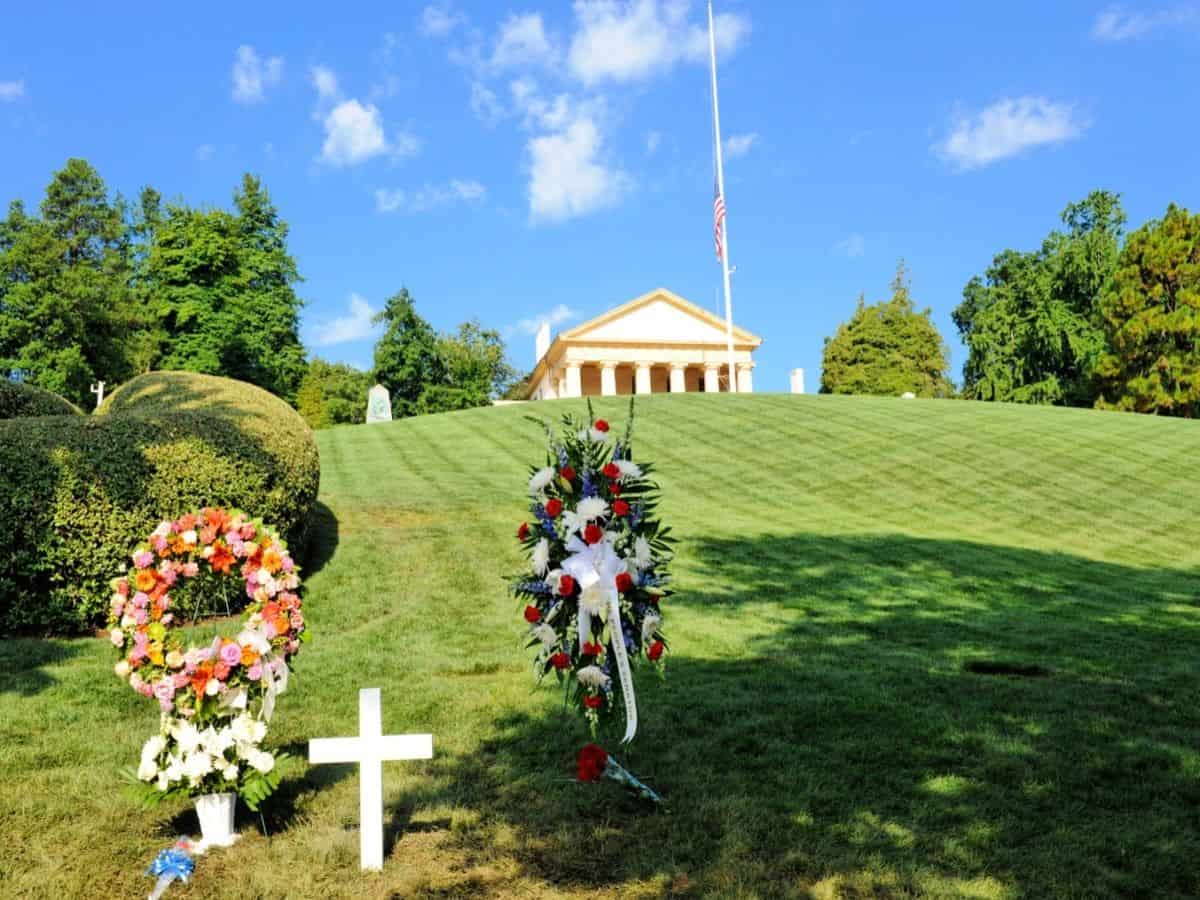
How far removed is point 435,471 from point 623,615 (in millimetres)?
15613

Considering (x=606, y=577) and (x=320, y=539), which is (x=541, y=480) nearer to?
(x=606, y=577)

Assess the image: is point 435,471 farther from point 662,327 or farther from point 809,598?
point 662,327

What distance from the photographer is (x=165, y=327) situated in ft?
146

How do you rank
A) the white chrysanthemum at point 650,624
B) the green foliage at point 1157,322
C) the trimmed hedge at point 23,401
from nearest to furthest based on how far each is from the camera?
1. the white chrysanthemum at point 650,624
2. the trimmed hedge at point 23,401
3. the green foliage at point 1157,322

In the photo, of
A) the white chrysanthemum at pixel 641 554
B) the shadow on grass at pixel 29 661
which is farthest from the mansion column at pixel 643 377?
the white chrysanthemum at pixel 641 554

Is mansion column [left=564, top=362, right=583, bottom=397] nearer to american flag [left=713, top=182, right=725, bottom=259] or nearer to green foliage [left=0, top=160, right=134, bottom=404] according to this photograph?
american flag [left=713, top=182, right=725, bottom=259]

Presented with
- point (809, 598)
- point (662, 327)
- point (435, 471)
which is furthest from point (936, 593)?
point (662, 327)

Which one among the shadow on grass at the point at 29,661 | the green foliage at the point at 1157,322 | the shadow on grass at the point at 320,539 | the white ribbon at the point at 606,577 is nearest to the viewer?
the white ribbon at the point at 606,577

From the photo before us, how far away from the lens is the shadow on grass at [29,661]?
276 inches

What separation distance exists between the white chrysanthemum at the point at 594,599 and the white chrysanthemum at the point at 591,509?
14.4 inches

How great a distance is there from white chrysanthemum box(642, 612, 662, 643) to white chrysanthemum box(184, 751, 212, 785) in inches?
Result: 92.2

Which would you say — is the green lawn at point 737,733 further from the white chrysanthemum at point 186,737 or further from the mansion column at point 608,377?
the mansion column at point 608,377

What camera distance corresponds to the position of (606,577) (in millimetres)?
4609

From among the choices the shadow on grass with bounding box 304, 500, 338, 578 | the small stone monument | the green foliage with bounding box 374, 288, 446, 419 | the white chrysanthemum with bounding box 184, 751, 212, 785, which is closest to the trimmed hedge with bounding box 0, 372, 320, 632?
the shadow on grass with bounding box 304, 500, 338, 578
